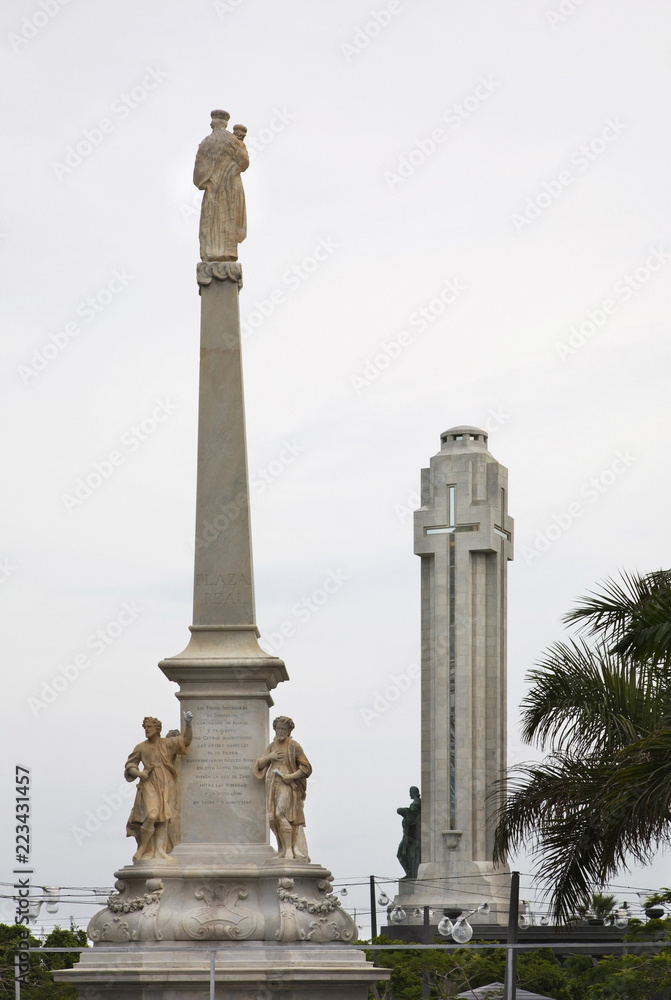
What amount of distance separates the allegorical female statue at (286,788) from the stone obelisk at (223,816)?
25cm

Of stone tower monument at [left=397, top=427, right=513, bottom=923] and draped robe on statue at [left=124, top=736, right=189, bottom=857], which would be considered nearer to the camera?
draped robe on statue at [left=124, top=736, right=189, bottom=857]

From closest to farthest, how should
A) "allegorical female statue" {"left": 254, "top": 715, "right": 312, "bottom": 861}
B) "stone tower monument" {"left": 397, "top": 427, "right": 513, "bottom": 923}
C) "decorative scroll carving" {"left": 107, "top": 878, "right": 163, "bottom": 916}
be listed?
"decorative scroll carving" {"left": 107, "top": 878, "right": 163, "bottom": 916}
"allegorical female statue" {"left": 254, "top": 715, "right": 312, "bottom": 861}
"stone tower monument" {"left": 397, "top": 427, "right": 513, "bottom": 923}

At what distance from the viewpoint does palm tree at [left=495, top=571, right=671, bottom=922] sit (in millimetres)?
16062

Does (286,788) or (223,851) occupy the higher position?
(286,788)

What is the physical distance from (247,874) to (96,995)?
7.58 feet

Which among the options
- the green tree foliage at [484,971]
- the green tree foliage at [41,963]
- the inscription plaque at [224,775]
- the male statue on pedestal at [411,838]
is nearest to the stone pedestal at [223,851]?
the inscription plaque at [224,775]

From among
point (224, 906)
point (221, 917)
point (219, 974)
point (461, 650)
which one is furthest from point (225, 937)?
point (461, 650)

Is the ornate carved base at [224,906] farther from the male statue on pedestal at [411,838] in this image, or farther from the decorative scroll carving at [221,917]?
the male statue on pedestal at [411,838]

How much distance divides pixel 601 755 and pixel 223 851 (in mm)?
5812

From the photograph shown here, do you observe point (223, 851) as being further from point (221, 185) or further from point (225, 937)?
point (221, 185)

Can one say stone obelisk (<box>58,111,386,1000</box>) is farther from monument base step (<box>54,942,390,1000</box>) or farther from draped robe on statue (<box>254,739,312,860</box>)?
draped robe on statue (<box>254,739,312,860</box>)

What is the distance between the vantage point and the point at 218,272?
2438 centimetres

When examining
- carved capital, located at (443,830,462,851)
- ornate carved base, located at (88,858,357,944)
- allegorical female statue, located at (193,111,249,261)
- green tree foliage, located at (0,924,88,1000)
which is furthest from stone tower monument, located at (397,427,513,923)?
ornate carved base, located at (88,858,357,944)

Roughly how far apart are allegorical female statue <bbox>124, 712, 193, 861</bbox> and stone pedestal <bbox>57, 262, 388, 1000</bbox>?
22cm
